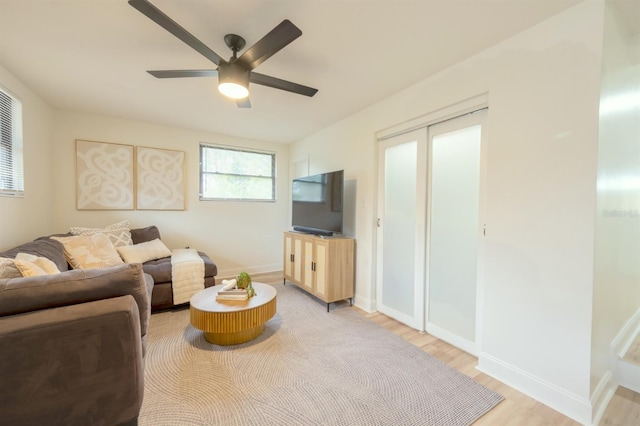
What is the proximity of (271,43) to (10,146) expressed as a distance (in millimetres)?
2935

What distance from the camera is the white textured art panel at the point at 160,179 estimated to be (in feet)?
12.3

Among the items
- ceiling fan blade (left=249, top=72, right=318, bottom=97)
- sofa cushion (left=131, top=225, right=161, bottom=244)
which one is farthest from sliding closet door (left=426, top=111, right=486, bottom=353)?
sofa cushion (left=131, top=225, right=161, bottom=244)

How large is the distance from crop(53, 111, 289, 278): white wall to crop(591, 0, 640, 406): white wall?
4.18m

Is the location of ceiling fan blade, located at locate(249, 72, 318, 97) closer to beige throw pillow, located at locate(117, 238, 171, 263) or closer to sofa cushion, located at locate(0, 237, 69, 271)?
sofa cushion, located at locate(0, 237, 69, 271)

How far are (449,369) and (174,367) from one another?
2100 millimetres

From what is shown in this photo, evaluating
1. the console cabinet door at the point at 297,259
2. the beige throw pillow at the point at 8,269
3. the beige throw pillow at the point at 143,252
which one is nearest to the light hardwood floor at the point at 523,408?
the console cabinet door at the point at 297,259

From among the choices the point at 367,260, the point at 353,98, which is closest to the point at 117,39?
the point at 353,98

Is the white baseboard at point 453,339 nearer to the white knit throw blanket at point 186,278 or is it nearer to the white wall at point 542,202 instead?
the white wall at point 542,202

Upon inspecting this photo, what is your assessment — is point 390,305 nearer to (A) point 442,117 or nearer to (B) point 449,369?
(B) point 449,369

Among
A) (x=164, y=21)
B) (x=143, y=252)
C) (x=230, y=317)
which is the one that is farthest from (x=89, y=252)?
(x=164, y=21)

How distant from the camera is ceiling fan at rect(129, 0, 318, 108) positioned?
139 centimetres

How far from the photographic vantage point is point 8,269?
139cm

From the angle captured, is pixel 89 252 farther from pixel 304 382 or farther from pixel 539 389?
pixel 539 389

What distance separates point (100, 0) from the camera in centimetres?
153
